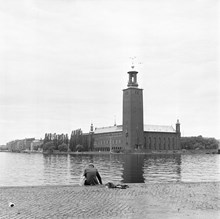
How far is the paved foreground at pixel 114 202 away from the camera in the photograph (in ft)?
26.9

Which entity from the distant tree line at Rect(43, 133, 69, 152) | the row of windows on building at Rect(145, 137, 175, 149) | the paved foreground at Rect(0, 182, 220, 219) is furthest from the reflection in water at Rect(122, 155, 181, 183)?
the distant tree line at Rect(43, 133, 69, 152)

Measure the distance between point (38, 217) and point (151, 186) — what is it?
5.96 m

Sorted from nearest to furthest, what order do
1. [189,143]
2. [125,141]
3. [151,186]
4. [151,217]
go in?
1. [151,217]
2. [151,186]
3. [125,141]
4. [189,143]

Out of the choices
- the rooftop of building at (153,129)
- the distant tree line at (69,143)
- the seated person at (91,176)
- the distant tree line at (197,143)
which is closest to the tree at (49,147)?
the distant tree line at (69,143)

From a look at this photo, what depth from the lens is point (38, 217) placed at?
7.87 m

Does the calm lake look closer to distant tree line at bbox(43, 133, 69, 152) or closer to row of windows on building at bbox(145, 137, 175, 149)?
row of windows on building at bbox(145, 137, 175, 149)

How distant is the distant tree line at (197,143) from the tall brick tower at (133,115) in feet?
124

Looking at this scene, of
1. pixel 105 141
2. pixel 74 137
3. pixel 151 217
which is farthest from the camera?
pixel 74 137

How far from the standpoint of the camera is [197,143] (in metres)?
137

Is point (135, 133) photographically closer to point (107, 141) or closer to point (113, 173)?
point (107, 141)

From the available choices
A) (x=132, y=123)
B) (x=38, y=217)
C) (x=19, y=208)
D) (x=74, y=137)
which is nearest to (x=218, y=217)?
(x=38, y=217)

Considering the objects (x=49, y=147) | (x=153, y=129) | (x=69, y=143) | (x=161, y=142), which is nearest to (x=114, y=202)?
(x=161, y=142)

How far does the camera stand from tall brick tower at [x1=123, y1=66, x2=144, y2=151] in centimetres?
10150

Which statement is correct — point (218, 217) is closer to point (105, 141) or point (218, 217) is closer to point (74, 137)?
point (105, 141)
